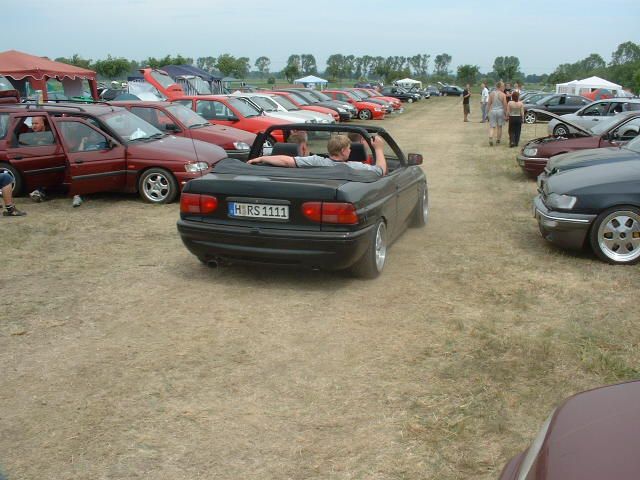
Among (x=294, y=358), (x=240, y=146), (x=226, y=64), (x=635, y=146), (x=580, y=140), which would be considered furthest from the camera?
(x=226, y=64)

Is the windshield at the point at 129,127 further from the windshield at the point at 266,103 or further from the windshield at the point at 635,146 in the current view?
the windshield at the point at 266,103

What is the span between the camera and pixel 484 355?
4.29 metres

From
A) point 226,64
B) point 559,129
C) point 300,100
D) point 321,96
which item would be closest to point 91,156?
point 559,129

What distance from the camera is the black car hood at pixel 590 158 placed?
7.53 metres

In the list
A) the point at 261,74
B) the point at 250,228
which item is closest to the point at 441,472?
the point at 250,228

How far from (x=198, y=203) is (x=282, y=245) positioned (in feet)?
2.91

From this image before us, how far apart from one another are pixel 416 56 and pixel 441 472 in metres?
185

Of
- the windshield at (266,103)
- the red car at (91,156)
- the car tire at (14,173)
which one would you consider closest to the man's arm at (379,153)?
the red car at (91,156)

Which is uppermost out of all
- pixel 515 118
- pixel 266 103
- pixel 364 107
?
pixel 266 103

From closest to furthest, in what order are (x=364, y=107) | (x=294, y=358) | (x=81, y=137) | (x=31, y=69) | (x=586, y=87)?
(x=294, y=358) → (x=81, y=137) → (x=31, y=69) → (x=364, y=107) → (x=586, y=87)

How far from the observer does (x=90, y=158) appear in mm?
9375

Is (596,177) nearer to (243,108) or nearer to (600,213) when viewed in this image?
(600,213)

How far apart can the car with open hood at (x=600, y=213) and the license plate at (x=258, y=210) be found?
299 centimetres

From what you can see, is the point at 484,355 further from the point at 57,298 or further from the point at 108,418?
the point at 57,298
